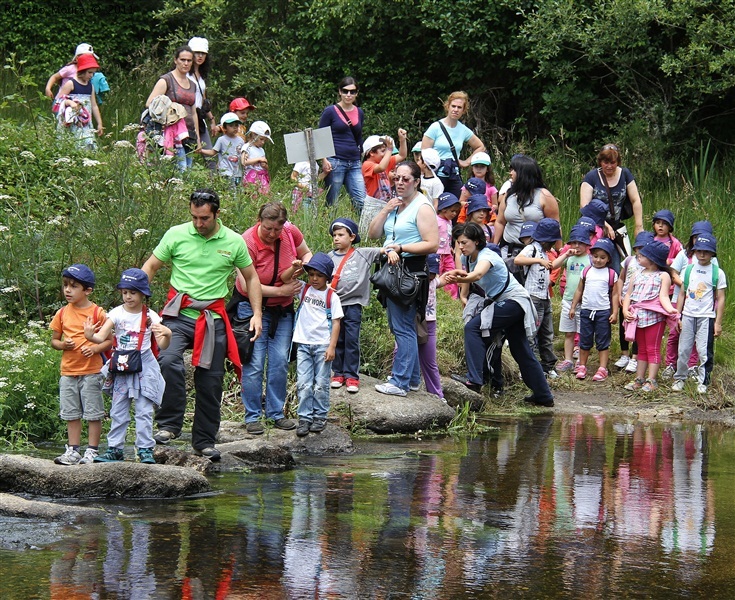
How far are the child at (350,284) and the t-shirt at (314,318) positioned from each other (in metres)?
0.65

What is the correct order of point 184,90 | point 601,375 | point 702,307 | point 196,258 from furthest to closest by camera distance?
1. point 184,90
2. point 601,375
3. point 702,307
4. point 196,258

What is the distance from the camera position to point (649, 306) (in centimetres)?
1254

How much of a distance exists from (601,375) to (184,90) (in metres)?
5.98

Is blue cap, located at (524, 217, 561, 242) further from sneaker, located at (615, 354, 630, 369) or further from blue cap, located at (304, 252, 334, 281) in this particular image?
blue cap, located at (304, 252, 334, 281)

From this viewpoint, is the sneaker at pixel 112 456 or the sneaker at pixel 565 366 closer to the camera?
the sneaker at pixel 112 456

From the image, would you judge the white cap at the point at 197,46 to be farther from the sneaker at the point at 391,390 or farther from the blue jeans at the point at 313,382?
the blue jeans at the point at 313,382

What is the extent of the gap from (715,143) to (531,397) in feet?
32.1

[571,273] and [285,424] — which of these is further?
[571,273]

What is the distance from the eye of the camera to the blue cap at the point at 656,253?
41.2 ft

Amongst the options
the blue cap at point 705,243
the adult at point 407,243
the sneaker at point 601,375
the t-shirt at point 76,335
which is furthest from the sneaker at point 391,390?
the blue cap at point 705,243

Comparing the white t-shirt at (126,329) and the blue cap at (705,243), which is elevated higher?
the blue cap at (705,243)

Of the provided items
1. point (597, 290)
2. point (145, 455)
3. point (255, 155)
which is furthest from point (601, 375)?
point (145, 455)

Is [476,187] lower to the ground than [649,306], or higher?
higher

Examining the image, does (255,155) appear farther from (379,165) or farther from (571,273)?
(571,273)
